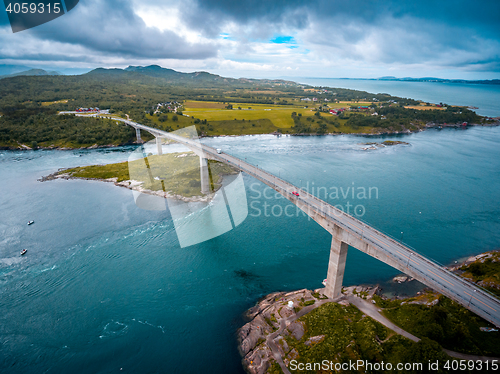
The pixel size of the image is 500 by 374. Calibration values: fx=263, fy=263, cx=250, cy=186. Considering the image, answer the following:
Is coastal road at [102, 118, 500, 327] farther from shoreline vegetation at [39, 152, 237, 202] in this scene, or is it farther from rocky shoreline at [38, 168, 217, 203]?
shoreline vegetation at [39, 152, 237, 202]

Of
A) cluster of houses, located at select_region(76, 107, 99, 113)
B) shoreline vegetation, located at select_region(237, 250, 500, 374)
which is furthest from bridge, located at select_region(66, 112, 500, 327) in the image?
cluster of houses, located at select_region(76, 107, 99, 113)

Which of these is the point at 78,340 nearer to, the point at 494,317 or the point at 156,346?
the point at 156,346

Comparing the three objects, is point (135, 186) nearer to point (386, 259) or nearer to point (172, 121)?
point (386, 259)

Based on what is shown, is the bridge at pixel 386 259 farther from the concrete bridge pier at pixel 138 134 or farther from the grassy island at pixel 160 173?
the concrete bridge pier at pixel 138 134

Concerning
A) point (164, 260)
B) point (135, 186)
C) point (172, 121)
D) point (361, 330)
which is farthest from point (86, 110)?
point (361, 330)

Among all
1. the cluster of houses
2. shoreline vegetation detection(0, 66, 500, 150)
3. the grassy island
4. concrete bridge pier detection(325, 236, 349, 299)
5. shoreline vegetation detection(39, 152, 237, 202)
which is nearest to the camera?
concrete bridge pier detection(325, 236, 349, 299)

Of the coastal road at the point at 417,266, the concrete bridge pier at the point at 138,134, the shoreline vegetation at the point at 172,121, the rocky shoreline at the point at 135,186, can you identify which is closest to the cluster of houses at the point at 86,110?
the shoreline vegetation at the point at 172,121
